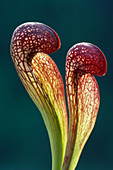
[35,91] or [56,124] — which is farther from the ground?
[35,91]

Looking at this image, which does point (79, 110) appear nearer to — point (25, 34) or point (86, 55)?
point (86, 55)

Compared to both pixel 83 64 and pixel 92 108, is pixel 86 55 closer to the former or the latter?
pixel 83 64

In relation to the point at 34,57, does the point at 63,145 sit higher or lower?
lower

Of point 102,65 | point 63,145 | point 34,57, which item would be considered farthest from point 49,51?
point 63,145

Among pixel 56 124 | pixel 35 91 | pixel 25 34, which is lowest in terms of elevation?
pixel 56 124

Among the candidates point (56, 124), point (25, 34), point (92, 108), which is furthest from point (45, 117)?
point (25, 34)

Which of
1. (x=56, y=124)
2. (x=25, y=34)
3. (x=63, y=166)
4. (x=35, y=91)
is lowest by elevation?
(x=63, y=166)
